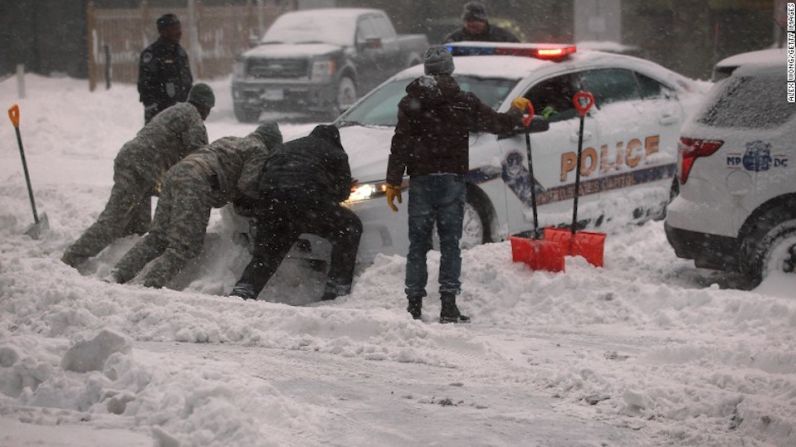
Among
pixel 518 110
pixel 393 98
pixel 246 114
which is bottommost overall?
pixel 246 114

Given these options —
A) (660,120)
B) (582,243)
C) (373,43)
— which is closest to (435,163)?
(582,243)

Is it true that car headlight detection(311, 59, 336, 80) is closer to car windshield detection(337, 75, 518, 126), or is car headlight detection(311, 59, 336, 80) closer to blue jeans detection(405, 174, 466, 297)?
car windshield detection(337, 75, 518, 126)

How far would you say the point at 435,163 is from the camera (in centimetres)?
783

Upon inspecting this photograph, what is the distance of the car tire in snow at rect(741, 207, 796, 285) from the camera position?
8.43 metres

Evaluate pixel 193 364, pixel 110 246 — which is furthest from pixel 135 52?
pixel 193 364

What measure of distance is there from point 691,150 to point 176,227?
378cm

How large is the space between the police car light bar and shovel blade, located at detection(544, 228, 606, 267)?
2.08 m

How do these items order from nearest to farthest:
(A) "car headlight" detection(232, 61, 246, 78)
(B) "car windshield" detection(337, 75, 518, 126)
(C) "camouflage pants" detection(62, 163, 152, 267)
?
(C) "camouflage pants" detection(62, 163, 152, 267) < (B) "car windshield" detection(337, 75, 518, 126) < (A) "car headlight" detection(232, 61, 246, 78)

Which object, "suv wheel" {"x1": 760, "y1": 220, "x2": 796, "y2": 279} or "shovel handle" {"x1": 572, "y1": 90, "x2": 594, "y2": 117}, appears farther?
"shovel handle" {"x1": 572, "y1": 90, "x2": 594, "y2": 117}

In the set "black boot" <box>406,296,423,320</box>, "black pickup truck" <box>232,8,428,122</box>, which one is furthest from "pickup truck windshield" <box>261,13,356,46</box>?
"black boot" <box>406,296,423,320</box>

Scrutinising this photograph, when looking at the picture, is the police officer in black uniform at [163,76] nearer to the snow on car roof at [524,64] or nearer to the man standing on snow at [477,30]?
the snow on car roof at [524,64]

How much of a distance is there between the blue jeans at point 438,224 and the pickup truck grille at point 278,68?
41.1 feet

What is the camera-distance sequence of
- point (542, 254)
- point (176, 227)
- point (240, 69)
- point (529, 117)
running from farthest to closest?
point (240, 69), point (176, 227), point (529, 117), point (542, 254)

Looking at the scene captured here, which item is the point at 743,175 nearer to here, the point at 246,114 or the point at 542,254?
the point at 542,254
